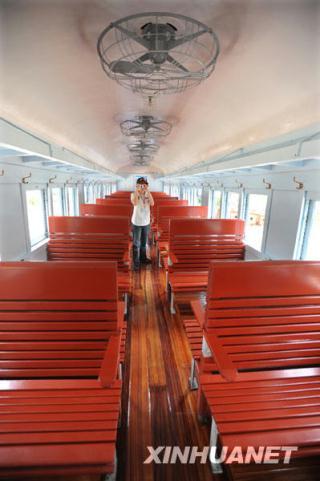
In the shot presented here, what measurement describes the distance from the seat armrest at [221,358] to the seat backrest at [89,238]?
225 centimetres

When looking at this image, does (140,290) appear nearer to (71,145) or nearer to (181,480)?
(181,480)

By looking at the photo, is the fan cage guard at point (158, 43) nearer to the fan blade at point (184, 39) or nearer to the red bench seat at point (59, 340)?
the fan blade at point (184, 39)

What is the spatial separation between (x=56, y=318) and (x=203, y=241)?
2864 mm

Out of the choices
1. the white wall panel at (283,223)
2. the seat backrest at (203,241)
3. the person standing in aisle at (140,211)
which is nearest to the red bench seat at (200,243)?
the seat backrest at (203,241)

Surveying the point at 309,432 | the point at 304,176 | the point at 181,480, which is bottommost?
the point at 181,480

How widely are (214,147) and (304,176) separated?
8.74ft

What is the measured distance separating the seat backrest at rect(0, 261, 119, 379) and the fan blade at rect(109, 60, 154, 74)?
1.51 m

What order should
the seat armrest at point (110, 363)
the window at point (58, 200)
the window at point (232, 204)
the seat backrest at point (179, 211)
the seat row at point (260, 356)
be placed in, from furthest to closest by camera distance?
1. the seat backrest at point (179, 211)
2. the window at point (58, 200)
3. the window at point (232, 204)
4. the seat armrest at point (110, 363)
5. the seat row at point (260, 356)

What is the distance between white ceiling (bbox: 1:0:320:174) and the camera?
56.8 inches

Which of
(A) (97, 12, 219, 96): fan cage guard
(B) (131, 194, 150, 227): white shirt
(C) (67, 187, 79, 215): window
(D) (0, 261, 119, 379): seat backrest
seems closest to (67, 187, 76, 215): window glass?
(C) (67, 187, 79, 215): window

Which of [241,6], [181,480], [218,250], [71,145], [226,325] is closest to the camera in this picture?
[241,6]

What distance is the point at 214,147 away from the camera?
5215mm

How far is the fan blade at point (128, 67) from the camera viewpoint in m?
1.71

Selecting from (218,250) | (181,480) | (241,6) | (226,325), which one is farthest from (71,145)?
(181,480)
